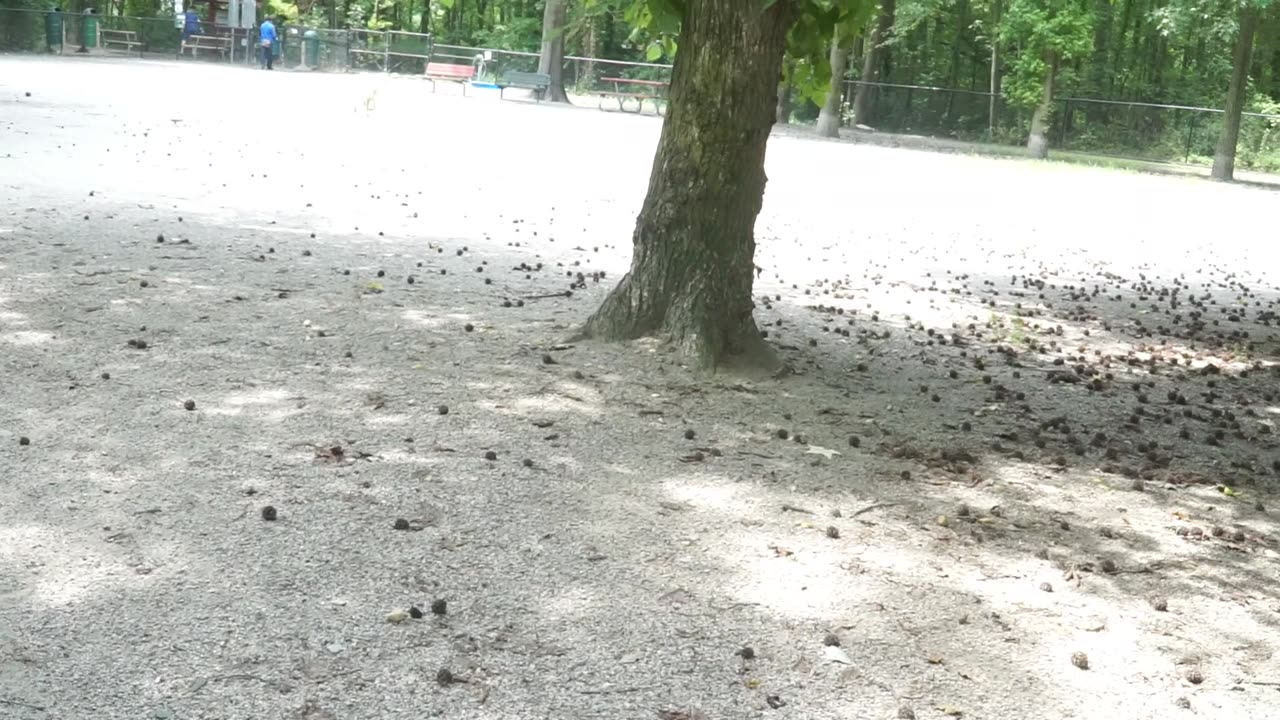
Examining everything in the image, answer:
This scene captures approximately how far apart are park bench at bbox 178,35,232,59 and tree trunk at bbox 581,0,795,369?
155 ft

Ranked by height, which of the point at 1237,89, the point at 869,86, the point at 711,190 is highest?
the point at 1237,89

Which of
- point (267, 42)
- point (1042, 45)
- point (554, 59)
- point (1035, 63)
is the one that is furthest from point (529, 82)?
point (1042, 45)

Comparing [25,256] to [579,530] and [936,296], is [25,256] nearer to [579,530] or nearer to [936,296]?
[579,530]

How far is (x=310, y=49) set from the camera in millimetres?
52750

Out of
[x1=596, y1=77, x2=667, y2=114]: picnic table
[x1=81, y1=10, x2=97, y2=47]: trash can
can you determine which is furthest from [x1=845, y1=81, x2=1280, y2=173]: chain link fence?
[x1=81, y1=10, x2=97, y2=47]: trash can

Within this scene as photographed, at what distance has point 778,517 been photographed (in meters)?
5.98

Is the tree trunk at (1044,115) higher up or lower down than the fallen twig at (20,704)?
higher up

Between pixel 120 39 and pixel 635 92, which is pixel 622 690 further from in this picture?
pixel 120 39

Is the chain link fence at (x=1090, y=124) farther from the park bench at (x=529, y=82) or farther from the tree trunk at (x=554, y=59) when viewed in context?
the park bench at (x=529, y=82)

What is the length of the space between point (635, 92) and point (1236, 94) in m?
20.6

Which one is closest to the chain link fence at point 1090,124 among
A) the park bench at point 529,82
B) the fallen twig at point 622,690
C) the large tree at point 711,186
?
the park bench at point 529,82

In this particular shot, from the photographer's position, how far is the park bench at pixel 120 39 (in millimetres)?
48812

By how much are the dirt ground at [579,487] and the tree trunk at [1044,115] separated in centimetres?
2641

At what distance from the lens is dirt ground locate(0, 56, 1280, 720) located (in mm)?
4414
